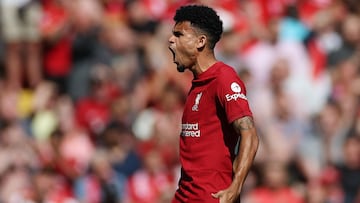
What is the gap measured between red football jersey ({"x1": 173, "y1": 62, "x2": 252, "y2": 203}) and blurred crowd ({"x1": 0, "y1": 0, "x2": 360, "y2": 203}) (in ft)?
17.6

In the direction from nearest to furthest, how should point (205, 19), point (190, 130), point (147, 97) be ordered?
point (205, 19) < point (190, 130) < point (147, 97)

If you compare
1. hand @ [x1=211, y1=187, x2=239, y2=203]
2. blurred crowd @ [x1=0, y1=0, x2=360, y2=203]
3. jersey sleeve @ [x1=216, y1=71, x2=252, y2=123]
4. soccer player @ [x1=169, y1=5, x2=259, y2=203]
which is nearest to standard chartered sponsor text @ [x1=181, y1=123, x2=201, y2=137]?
soccer player @ [x1=169, y1=5, x2=259, y2=203]

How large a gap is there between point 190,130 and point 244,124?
18.4 inches

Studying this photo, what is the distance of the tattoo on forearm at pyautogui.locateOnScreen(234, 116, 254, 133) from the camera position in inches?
282

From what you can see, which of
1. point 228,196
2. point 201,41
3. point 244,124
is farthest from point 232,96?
point 228,196

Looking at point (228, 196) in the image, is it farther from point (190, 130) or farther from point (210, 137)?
point (190, 130)

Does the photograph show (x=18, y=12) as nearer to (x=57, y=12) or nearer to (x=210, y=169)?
(x=57, y=12)

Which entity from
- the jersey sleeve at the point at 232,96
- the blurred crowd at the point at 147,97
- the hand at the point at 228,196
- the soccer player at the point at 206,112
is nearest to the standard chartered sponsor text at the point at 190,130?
the soccer player at the point at 206,112

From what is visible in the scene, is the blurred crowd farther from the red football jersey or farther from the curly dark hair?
the curly dark hair

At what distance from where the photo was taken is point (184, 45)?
7.49 metres

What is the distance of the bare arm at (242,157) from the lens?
7.12 metres

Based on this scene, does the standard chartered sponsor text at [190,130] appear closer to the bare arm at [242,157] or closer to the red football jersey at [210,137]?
the red football jersey at [210,137]

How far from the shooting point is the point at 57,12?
54.0ft

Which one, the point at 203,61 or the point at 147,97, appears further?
the point at 147,97
